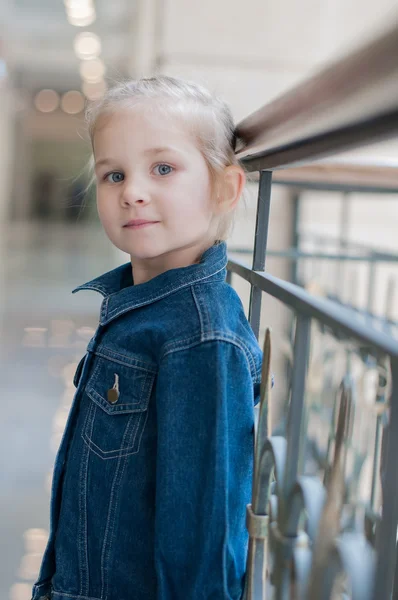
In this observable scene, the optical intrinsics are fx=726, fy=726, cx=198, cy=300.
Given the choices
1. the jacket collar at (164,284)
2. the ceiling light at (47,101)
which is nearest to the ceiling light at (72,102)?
the ceiling light at (47,101)

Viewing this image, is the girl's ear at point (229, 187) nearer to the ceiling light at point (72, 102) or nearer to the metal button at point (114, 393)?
the metal button at point (114, 393)

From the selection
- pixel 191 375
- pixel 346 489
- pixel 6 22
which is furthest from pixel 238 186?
pixel 6 22

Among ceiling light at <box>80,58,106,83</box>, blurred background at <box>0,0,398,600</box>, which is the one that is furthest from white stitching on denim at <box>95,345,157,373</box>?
ceiling light at <box>80,58,106,83</box>

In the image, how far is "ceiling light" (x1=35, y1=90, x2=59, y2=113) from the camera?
18.2 meters

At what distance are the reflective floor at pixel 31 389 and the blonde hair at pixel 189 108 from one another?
4.16 feet

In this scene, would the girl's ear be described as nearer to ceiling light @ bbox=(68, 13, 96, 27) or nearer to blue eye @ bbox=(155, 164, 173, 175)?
blue eye @ bbox=(155, 164, 173, 175)

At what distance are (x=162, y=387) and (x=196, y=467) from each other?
0.29 feet

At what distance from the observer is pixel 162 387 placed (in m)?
0.76

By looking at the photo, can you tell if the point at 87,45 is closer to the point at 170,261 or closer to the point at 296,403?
the point at 170,261

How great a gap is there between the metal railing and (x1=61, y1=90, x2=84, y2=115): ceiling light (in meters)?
18.5

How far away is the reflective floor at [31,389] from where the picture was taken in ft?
6.66

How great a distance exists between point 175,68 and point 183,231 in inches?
→ 134

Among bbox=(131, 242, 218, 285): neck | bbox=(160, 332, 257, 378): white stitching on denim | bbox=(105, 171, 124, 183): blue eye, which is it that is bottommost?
bbox=(160, 332, 257, 378): white stitching on denim

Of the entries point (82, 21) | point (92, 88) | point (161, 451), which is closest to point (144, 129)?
point (161, 451)
